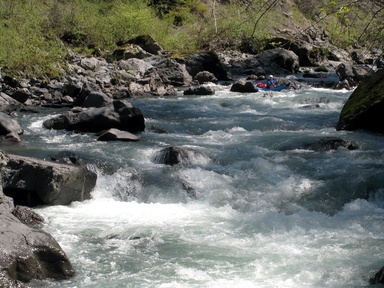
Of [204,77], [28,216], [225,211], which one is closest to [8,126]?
[28,216]

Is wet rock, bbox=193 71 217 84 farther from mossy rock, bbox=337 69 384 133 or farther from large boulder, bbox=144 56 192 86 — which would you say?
mossy rock, bbox=337 69 384 133

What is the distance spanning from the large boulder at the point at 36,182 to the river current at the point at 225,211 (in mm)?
228

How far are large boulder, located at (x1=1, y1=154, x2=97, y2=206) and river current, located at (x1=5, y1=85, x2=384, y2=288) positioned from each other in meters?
0.23

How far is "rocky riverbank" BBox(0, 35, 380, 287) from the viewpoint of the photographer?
170 inches

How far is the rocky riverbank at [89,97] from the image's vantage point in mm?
4328

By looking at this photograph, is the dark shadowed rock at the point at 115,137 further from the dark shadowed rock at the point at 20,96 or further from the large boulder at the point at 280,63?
the large boulder at the point at 280,63

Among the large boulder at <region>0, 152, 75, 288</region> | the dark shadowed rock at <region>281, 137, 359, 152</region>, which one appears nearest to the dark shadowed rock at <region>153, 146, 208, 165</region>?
the dark shadowed rock at <region>281, 137, 359, 152</region>

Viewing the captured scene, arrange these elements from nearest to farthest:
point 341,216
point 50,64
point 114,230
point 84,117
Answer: point 114,230 < point 341,216 < point 84,117 < point 50,64

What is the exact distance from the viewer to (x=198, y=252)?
5.00 metres

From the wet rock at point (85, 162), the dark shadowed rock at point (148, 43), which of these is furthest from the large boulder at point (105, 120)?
the dark shadowed rock at point (148, 43)

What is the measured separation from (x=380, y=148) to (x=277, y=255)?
509cm

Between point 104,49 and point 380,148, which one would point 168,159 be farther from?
point 104,49

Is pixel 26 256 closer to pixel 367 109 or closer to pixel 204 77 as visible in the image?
pixel 367 109

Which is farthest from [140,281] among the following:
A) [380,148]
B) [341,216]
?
[380,148]
